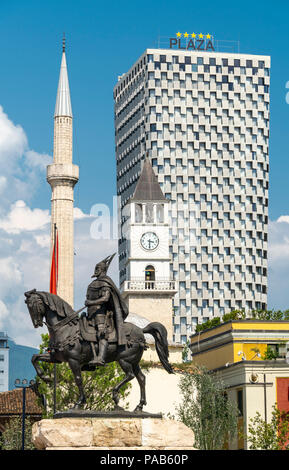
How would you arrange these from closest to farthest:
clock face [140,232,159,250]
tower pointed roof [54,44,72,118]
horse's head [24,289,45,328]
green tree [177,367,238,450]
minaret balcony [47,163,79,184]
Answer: horse's head [24,289,45,328], green tree [177,367,238,450], minaret balcony [47,163,79,184], tower pointed roof [54,44,72,118], clock face [140,232,159,250]

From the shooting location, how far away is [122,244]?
173m

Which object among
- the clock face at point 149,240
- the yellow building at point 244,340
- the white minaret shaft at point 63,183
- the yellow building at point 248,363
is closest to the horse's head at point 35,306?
the yellow building at point 248,363

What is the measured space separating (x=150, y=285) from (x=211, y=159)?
64.0 meters

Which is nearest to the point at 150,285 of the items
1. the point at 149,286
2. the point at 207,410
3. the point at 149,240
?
the point at 149,286

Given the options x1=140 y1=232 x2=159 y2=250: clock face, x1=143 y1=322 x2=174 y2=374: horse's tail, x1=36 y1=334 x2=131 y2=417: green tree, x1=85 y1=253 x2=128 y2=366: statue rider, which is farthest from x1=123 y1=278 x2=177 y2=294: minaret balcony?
x1=85 y1=253 x2=128 y2=366: statue rider

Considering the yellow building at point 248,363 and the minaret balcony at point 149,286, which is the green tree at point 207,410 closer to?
the yellow building at point 248,363

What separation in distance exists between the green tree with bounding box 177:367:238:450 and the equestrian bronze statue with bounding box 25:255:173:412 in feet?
105

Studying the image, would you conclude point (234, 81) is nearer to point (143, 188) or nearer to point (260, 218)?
point (260, 218)

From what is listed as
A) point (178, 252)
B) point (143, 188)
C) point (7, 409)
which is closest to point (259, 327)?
point (7, 409)

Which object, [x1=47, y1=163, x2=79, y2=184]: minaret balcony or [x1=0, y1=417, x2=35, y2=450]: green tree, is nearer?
[x1=0, y1=417, x2=35, y2=450]: green tree

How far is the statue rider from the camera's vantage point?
2388 cm

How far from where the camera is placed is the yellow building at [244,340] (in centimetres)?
7000

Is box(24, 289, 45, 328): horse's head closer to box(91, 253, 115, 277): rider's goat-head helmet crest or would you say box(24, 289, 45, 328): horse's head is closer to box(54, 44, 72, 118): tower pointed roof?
box(91, 253, 115, 277): rider's goat-head helmet crest

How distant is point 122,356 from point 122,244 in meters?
149
